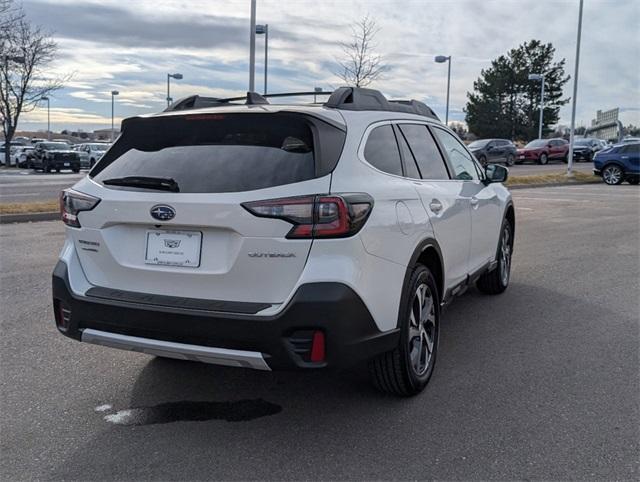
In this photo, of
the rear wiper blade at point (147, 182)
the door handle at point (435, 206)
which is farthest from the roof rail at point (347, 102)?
the rear wiper blade at point (147, 182)

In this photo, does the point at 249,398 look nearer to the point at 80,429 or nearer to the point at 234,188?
the point at 80,429

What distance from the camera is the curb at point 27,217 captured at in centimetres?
1205

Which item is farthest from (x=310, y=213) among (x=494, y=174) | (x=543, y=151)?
(x=543, y=151)

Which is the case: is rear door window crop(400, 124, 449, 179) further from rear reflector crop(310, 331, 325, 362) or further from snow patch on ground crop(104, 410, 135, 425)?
snow patch on ground crop(104, 410, 135, 425)

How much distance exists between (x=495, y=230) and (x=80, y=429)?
417 cm

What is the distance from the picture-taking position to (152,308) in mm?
3402

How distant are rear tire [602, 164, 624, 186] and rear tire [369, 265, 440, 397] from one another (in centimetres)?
2446

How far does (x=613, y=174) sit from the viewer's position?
26141 mm

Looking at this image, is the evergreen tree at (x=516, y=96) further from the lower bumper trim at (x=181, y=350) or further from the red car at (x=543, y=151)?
the lower bumper trim at (x=181, y=350)

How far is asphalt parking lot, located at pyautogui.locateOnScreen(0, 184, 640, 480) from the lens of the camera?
3.22m

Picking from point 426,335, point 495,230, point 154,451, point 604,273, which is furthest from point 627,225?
point 154,451

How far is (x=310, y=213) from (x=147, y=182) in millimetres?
967

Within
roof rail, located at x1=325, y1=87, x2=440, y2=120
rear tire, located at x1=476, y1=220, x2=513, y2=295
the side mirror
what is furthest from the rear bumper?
rear tire, located at x1=476, y1=220, x2=513, y2=295

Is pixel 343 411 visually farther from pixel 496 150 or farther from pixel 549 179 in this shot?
pixel 496 150
